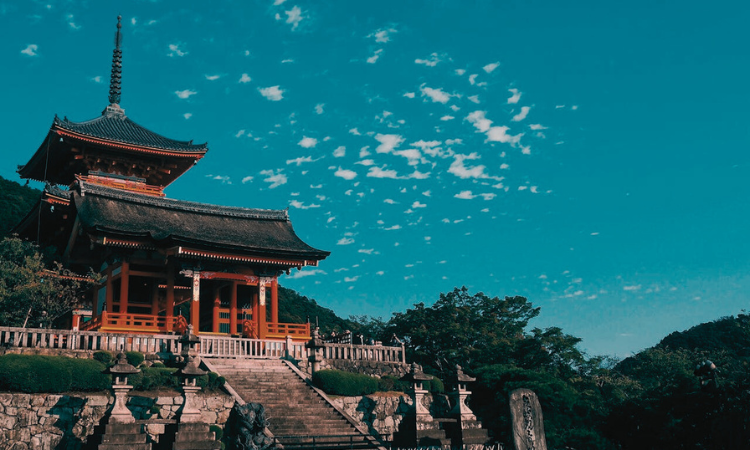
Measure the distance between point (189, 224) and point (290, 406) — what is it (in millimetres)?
14836

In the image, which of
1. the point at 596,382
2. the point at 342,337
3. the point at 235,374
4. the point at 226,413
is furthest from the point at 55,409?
the point at 596,382

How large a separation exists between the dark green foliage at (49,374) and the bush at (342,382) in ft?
25.9

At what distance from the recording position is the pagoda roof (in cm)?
2911

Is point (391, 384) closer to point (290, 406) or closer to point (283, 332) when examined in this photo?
point (290, 406)

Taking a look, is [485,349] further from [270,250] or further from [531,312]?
[270,250]

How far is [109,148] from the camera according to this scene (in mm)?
35719

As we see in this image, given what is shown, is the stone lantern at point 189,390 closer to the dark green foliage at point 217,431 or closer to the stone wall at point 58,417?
the dark green foliage at point 217,431

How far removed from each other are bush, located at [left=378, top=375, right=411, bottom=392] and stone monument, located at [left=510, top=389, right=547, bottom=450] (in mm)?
13533

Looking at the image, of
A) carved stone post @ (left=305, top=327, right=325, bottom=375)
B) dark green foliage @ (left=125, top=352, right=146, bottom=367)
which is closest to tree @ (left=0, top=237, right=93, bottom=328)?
dark green foliage @ (left=125, top=352, right=146, bottom=367)

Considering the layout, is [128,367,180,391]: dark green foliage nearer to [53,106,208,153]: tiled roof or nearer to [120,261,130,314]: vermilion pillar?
[120,261,130,314]: vermilion pillar

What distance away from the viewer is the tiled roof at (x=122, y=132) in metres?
35.4

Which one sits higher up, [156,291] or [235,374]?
[156,291]

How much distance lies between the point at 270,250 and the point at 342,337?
6.06 metres

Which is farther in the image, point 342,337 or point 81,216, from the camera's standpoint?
point 342,337
